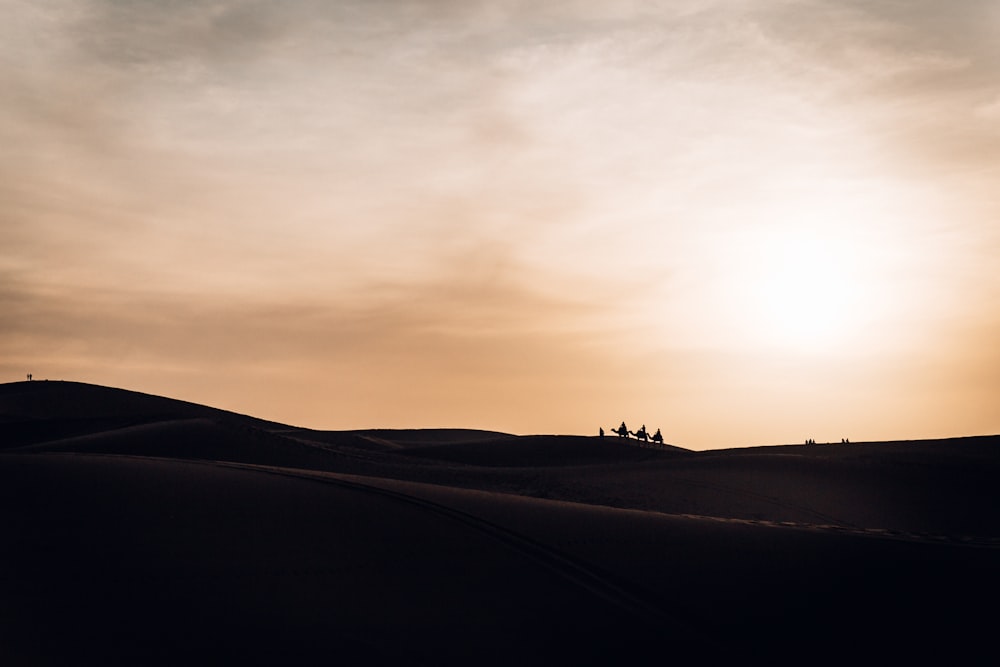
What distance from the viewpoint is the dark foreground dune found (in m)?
9.21

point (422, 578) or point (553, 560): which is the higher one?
point (553, 560)

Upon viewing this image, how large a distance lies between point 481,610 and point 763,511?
13277 millimetres

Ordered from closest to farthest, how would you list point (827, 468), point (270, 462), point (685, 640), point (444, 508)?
point (685, 640), point (444, 508), point (270, 462), point (827, 468)

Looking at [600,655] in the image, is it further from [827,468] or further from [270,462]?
[827,468]

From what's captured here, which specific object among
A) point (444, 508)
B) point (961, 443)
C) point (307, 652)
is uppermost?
point (961, 443)

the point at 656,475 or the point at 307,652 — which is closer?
the point at 307,652

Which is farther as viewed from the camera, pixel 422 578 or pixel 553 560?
pixel 553 560

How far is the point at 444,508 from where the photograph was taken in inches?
551

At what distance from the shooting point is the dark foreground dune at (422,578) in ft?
30.2

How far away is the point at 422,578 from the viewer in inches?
428

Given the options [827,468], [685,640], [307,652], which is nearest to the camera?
[307,652]

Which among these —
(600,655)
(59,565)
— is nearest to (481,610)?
(600,655)

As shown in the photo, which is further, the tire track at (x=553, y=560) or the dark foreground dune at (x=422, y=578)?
the tire track at (x=553, y=560)

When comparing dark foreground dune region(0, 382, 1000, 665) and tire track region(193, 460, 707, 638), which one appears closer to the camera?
dark foreground dune region(0, 382, 1000, 665)
